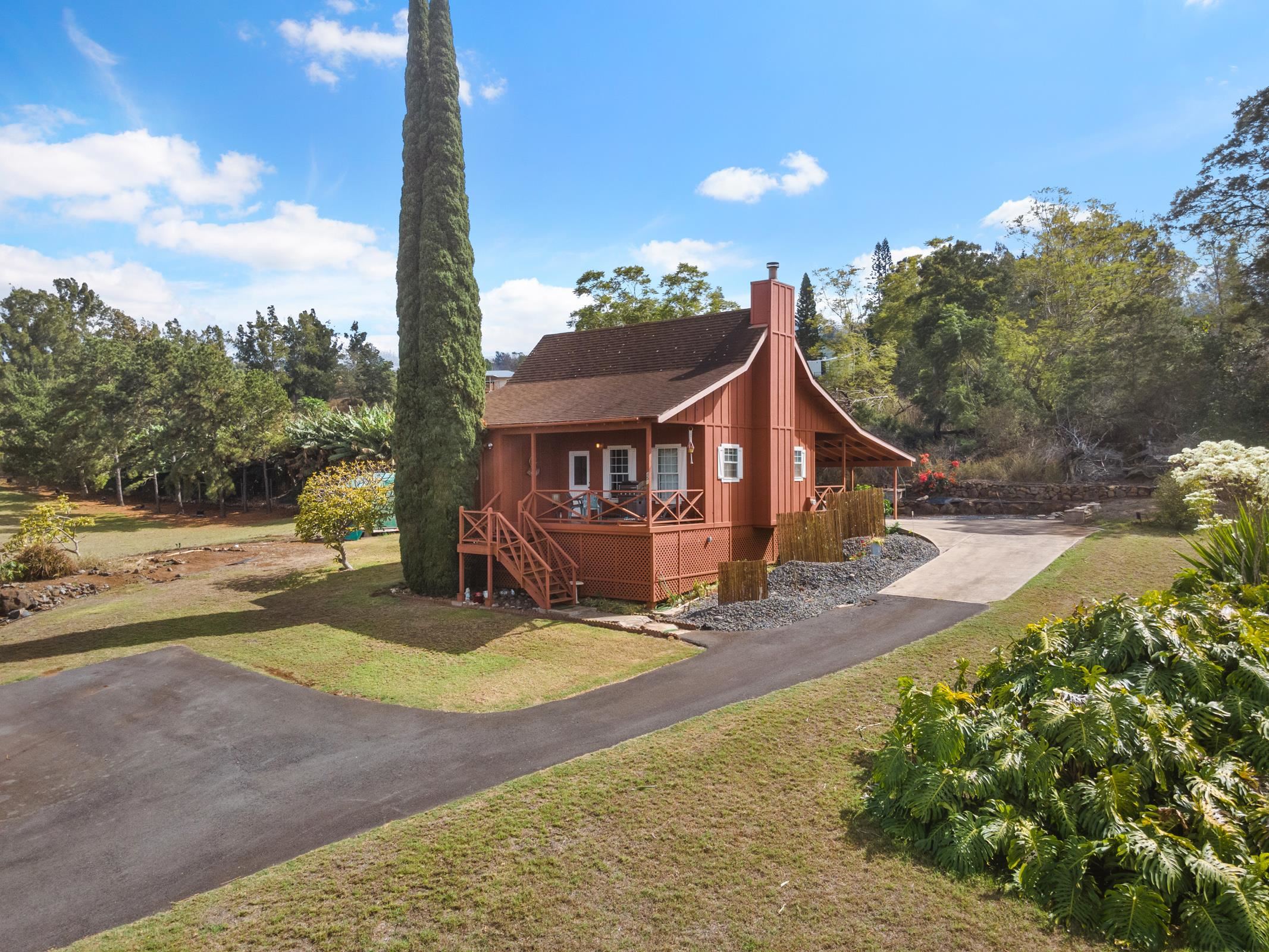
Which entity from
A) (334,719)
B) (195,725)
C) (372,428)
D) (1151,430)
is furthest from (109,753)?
(1151,430)

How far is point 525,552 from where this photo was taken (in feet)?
51.3

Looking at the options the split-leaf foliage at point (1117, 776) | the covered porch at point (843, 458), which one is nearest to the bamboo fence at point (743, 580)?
the covered porch at point (843, 458)

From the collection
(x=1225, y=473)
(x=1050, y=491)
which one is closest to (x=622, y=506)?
(x=1225, y=473)

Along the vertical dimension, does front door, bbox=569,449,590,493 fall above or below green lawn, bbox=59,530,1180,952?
above

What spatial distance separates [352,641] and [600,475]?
24.5ft

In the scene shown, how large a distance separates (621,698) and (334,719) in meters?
3.73

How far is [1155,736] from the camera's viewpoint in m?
5.20

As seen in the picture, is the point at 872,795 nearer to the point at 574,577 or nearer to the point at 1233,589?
the point at 1233,589

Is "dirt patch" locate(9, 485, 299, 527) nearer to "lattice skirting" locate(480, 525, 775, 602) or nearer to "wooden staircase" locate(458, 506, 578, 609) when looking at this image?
"wooden staircase" locate(458, 506, 578, 609)

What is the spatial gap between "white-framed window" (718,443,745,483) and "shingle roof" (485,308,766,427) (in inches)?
68.8

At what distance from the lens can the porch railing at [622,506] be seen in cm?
1544

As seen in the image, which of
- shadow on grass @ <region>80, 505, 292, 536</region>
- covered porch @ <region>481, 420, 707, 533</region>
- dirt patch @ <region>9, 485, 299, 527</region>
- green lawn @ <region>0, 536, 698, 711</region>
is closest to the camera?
green lawn @ <region>0, 536, 698, 711</region>

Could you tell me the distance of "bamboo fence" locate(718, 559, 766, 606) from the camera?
14.4 m

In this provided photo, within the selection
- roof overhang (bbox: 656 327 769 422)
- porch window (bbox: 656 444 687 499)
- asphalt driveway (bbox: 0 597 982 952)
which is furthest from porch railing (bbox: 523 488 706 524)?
asphalt driveway (bbox: 0 597 982 952)
